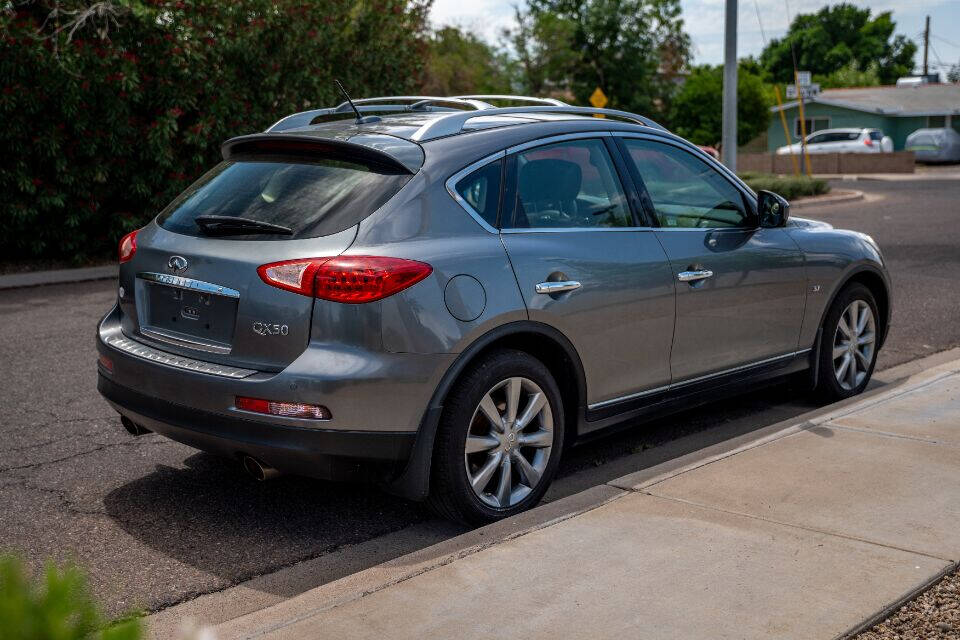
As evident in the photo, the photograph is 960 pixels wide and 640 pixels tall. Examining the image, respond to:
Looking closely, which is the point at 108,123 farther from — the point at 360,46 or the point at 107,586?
the point at 107,586

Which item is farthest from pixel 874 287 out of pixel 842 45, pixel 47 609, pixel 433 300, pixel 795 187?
pixel 842 45

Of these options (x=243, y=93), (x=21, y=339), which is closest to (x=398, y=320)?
(x=21, y=339)

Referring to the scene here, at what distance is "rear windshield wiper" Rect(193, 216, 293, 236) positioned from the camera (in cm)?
437

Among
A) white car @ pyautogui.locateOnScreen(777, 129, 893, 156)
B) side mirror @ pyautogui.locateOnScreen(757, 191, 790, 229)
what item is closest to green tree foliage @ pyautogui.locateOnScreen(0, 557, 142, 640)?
side mirror @ pyautogui.locateOnScreen(757, 191, 790, 229)

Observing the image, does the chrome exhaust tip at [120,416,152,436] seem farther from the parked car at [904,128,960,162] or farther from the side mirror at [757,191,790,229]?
the parked car at [904,128,960,162]

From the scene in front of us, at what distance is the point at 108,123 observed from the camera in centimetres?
1402

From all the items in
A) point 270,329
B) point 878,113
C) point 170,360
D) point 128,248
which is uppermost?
point 878,113

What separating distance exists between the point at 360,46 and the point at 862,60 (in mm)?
108079

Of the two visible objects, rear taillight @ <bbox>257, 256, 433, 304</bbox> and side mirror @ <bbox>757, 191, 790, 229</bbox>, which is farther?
side mirror @ <bbox>757, 191, 790, 229</bbox>

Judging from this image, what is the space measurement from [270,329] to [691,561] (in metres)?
1.77

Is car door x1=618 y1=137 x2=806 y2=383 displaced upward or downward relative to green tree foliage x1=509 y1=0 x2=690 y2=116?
downward

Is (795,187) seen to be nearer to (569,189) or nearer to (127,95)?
(127,95)

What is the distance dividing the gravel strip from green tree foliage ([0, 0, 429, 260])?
12.2 m

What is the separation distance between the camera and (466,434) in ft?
14.4
